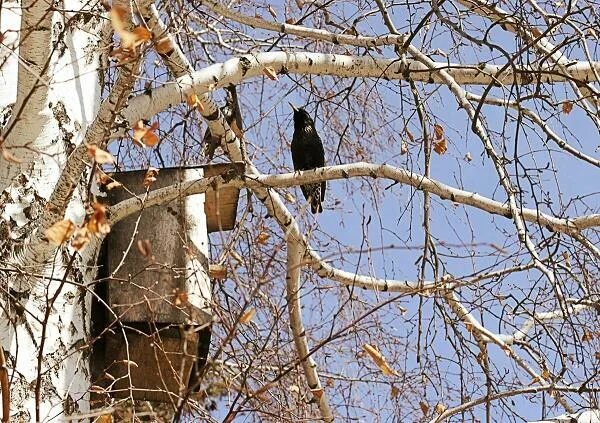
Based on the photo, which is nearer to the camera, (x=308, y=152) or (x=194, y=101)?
(x=194, y=101)

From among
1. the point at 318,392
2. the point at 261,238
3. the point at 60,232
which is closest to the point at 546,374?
the point at 318,392

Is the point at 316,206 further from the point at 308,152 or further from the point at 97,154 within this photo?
the point at 97,154

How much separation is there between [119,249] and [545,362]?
1389mm

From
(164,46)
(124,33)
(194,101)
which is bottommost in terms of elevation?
(124,33)

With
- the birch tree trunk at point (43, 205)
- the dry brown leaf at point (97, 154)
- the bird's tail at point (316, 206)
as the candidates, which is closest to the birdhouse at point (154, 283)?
the birch tree trunk at point (43, 205)

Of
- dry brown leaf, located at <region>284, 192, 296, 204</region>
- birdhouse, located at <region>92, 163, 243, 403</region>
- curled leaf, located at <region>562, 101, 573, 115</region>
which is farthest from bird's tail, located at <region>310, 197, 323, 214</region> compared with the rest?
curled leaf, located at <region>562, 101, 573, 115</region>

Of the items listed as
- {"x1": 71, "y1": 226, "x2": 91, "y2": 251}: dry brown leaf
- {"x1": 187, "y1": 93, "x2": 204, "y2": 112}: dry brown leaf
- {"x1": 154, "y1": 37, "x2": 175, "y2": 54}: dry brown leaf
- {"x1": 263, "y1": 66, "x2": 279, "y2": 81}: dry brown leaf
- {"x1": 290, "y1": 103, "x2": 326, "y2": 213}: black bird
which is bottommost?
{"x1": 71, "y1": 226, "x2": 91, "y2": 251}: dry brown leaf

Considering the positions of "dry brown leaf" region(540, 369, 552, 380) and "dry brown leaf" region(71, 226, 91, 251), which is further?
"dry brown leaf" region(540, 369, 552, 380)

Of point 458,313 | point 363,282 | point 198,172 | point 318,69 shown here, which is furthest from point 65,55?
point 458,313

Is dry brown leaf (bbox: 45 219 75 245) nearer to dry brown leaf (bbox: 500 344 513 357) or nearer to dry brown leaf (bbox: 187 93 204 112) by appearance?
dry brown leaf (bbox: 187 93 204 112)

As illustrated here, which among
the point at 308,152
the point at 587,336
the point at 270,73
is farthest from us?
the point at 308,152

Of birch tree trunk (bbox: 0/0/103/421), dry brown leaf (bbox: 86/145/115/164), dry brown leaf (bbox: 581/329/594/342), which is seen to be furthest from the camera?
dry brown leaf (bbox: 581/329/594/342)

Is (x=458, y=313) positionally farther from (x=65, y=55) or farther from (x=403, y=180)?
(x=65, y=55)

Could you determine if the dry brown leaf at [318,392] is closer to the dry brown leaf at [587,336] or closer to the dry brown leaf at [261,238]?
the dry brown leaf at [261,238]
